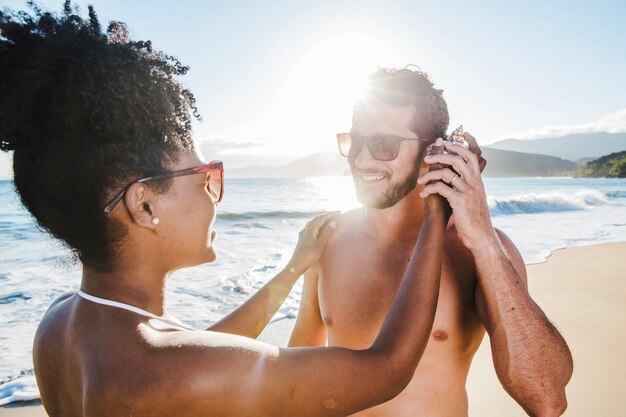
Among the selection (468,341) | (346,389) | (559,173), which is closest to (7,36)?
(346,389)

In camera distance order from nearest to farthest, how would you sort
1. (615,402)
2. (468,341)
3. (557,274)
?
(468,341)
(615,402)
(557,274)

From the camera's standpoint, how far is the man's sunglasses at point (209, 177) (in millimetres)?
1424

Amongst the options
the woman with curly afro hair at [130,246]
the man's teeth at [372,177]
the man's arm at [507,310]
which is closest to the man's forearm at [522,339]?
the man's arm at [507,310]

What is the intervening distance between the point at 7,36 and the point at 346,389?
5.20ft

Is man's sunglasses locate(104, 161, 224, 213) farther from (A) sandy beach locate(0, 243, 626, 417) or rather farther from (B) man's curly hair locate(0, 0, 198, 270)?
(A) sandy beach locate(0, 243, 626, 417)

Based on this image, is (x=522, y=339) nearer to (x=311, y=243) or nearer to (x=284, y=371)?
(x=284, y=371)

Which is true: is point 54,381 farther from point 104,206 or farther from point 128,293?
point 104,206

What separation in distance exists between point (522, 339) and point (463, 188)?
0.71 m

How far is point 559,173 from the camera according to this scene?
322ft

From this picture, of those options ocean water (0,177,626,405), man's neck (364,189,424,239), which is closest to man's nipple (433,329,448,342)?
man's neck (364,189,424,239)

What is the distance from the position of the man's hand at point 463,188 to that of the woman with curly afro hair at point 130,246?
0.89ft

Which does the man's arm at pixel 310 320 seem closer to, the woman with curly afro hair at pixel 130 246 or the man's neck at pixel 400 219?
the man's neck at pixel 400 219

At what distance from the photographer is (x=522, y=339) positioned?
182 centimetres

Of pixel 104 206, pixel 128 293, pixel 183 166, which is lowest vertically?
pixel 128 293
